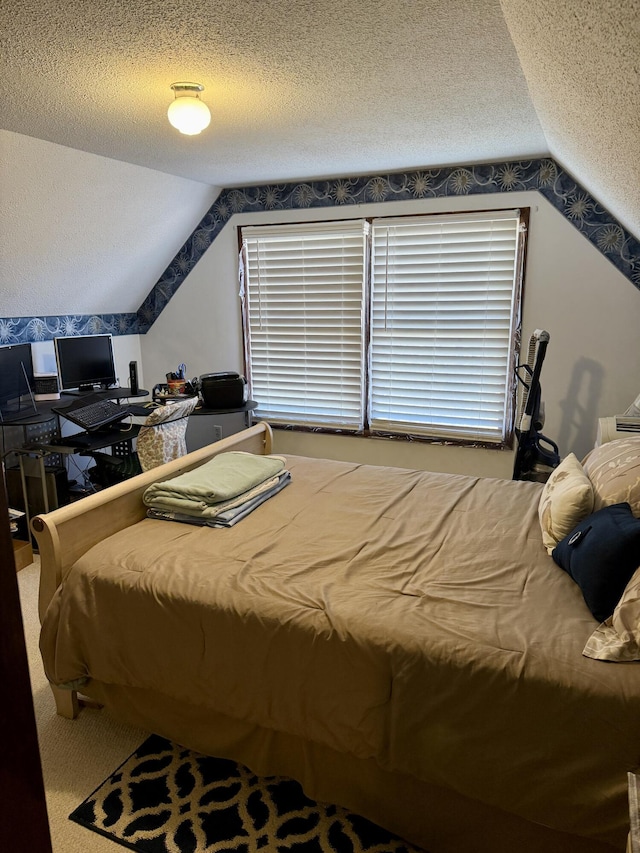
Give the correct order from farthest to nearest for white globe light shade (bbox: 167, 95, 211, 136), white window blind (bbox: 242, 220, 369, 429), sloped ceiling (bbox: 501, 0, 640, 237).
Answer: white window blind (bbox: 242, 220, 369, 429) < white globe light shade (bbox: 167, 95, 211, 136) < sloped ceiling (bbox: 501, 0, 640, 237)

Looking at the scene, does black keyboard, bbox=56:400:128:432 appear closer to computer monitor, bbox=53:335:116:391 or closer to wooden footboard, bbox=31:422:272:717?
computer monitor, bbox=53:335:116:391

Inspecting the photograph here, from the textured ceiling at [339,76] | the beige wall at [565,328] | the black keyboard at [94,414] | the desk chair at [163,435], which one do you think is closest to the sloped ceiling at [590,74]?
the textured ceiling at [339,76]

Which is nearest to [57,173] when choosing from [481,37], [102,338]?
[102,338]

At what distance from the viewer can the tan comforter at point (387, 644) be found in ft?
4.55

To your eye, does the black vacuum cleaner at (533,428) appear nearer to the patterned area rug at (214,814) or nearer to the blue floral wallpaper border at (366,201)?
the blue floral wallpaper border at (366,201)

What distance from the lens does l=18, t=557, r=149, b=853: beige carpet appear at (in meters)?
1.68

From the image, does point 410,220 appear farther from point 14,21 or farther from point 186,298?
point 14,21

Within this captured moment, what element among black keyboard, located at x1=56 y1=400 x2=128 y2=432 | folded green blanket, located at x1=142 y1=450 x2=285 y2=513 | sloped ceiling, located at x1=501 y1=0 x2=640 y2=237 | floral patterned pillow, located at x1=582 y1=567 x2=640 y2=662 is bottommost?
floral patterned pillow, located at x1=582 y1=567 x2=640 y2=662

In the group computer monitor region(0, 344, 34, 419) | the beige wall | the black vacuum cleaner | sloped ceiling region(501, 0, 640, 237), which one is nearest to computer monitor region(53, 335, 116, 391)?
computer monitor region(0, 344, 34, 419)

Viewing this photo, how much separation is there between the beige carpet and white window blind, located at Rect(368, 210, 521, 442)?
2.88 meters

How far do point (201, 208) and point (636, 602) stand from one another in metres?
4.20

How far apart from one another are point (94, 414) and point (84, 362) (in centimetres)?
85

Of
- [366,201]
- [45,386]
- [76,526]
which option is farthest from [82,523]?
[366,201]

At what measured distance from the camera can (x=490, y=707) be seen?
1447 mm
